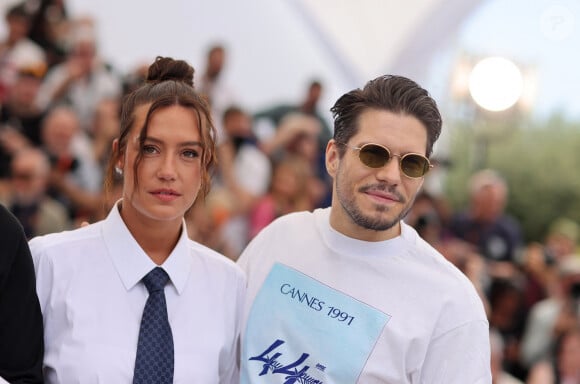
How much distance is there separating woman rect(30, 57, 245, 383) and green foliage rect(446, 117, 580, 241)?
21.0 m

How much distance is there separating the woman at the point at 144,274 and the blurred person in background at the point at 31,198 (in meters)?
2.72

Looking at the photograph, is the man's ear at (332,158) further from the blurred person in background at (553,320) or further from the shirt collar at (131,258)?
the blurred person in background at (553,320)

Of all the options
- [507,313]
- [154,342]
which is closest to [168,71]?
[154,342]

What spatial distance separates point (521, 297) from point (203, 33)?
135 inches

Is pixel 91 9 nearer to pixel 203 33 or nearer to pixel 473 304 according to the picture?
pixel 203 33

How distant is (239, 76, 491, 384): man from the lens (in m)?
2.79

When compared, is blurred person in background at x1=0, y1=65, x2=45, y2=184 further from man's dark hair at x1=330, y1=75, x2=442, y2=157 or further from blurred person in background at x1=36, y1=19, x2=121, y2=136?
man's dark hair at x1=330, y1=75, x2=442, y2=157

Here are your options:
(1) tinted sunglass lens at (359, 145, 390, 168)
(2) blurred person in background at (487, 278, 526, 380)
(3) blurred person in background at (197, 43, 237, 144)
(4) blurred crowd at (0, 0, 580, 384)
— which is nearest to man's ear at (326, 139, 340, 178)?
(1) tinted sunglass lens at (359, 145, 390, 168)

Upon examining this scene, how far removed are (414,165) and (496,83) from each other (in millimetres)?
7684

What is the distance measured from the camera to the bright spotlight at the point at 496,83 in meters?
10.1

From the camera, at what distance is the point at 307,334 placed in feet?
9.46

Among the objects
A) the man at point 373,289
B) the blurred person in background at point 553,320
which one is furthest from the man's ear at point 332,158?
the blurred person in background at point 553,320

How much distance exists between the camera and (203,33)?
8.62 m

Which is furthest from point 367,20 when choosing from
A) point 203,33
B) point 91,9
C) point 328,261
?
point 328,261
